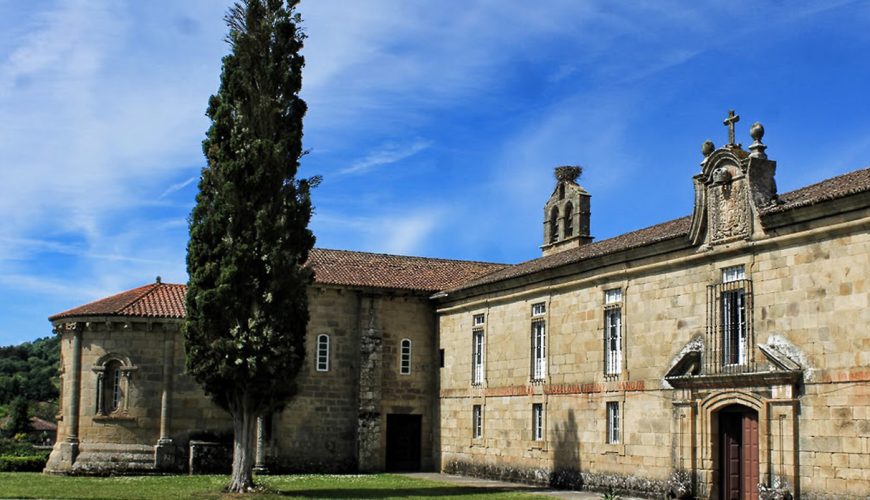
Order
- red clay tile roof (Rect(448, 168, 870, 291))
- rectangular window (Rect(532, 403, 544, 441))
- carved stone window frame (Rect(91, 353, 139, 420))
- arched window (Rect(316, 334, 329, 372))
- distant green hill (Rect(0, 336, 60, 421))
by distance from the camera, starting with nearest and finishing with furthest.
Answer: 1. red clay tile roof (Rect(448, 168, 870, 291))
2. rectangular window (Rect(532, 403, 544, 441))
3. carved stone window frame (Rect(91, 353, 139, 420))
4. arched window (Rect(316, 334, 329, 372))
5. distant green hill (Rect(0, 336, 60, 421))

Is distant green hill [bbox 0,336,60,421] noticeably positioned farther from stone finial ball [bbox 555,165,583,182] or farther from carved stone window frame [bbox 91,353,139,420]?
stone finial ball [bbox 555,165,583,182]

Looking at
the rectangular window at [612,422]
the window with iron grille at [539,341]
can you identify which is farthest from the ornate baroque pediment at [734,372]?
the window with iron grille at [539,341]

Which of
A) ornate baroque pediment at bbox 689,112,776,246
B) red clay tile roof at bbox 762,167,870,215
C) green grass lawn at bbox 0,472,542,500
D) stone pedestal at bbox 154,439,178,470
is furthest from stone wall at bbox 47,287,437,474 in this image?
red clay tile roof at bbox 762,167,870,215

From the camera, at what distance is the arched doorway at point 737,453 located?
68.2 feet

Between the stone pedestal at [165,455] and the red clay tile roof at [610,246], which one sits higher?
the red clay tile roof at [610,246]

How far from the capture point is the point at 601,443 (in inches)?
1008

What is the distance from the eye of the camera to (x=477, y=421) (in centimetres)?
3222

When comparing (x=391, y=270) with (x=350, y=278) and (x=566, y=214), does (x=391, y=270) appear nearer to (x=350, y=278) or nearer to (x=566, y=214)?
(x=350, y=278)

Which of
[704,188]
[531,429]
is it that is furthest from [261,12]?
[531,429]

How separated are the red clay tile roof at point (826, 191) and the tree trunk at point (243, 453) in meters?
12.8

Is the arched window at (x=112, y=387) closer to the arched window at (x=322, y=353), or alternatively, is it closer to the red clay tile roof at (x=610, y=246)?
the arched window at (x=322, y=353)

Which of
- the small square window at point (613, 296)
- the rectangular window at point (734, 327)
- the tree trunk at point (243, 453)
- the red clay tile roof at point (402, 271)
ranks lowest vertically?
the tree trunk at point (243, 453)

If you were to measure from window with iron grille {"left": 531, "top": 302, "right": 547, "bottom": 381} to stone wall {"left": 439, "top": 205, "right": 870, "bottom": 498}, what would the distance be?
25 centimetres

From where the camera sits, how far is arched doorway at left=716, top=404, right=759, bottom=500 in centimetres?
2080
